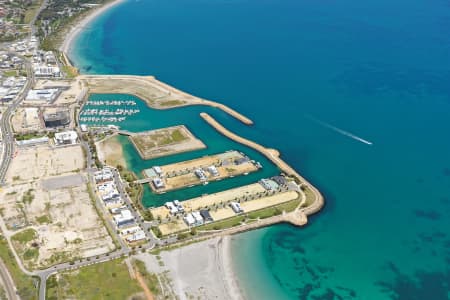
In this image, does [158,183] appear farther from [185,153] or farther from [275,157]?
[275,157]

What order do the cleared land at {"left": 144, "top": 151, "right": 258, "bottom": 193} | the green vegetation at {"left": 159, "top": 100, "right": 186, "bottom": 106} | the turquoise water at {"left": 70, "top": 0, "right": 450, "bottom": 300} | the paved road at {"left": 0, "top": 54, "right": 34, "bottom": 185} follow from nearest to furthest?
the turquoise water at {"left": 70, "top": 0, "right": 450, "bottom": 300} < the cleared land at {"left": 144, "top": 151, "right": 258, "bottom": 193} < the paved road at {"left": 0, "top": 54, "right": 34, "bottom": 185} < the green vegetation at {"left": 159, "top": 100, "right": 186, "bottom": 106}

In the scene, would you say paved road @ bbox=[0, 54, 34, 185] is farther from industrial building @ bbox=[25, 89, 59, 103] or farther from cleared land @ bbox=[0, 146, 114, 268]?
industrial building @ bbox=[25, 89, 59, 103]

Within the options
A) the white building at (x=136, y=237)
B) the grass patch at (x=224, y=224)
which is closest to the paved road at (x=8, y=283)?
the white building at (x=136, y=237)

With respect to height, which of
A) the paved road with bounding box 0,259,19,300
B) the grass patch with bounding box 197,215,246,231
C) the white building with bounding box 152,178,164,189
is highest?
the white building with bounding box 152,178,164,189

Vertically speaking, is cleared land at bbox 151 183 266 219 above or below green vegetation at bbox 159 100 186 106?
below

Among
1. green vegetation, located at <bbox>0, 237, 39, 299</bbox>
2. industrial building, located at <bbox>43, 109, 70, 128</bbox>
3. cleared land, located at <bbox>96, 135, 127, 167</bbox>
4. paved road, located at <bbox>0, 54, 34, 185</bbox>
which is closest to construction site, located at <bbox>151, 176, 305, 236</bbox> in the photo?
cleared land, located at <bbox>96, 135, 127, 167</bbox>
